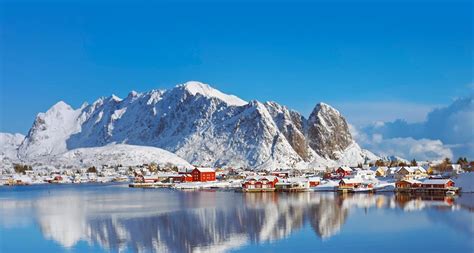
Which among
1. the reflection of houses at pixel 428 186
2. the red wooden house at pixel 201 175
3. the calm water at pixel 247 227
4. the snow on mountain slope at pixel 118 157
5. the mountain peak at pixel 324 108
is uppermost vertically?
the mountain peak at pixel 324 108

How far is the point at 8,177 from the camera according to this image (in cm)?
13050

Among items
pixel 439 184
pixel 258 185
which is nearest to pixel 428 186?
pixel 439 184

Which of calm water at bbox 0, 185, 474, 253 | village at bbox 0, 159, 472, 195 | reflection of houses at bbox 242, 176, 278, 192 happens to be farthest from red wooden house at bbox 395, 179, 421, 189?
reflection of houses at bbox 242, 176, 278, 192

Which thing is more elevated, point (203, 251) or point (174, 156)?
point (174, 156)

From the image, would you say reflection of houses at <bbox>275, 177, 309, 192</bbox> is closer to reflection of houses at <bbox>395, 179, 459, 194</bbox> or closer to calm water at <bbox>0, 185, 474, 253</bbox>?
reflection of houses at <bbox>395, 179, 459, 194</bbox>

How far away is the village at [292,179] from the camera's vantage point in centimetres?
6573

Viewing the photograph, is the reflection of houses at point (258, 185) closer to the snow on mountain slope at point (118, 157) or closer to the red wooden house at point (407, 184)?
the red wooden house at point (407, 184)

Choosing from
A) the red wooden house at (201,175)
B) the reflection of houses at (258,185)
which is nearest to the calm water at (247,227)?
the reflection of houses at (258,185)

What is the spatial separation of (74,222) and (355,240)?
20.3 metres

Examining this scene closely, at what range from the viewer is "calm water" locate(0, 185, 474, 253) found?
3080 cm

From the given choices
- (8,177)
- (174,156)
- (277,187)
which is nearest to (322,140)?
(174,156)

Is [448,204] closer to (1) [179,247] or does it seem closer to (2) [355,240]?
(2) [355,240]

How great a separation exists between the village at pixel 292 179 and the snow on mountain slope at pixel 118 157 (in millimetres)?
6580

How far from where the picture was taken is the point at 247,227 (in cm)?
3706
